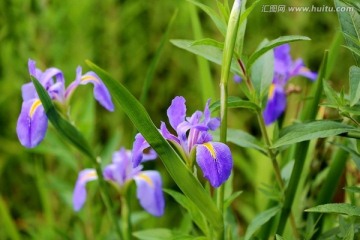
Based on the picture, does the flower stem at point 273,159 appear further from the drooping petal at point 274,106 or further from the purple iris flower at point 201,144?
the drooping petal at point 274,106

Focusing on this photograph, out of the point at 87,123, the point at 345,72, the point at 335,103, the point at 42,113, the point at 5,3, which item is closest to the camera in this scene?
the point at 335,103

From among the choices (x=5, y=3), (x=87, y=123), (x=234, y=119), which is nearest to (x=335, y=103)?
(x=87, y=123)

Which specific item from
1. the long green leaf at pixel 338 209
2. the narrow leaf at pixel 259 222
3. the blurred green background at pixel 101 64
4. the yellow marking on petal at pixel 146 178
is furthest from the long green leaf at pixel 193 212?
the blurred green background at pixel 101 64

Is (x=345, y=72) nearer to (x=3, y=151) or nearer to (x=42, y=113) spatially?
(x=3, y=151)

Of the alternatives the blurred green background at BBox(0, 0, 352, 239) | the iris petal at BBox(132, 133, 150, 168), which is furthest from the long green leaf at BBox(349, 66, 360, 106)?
the blurred green background at BBox(0, 0, 352, 239)

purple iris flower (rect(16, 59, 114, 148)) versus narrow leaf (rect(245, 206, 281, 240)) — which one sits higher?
purple iris flower (rect(16, 59, 114, 148))

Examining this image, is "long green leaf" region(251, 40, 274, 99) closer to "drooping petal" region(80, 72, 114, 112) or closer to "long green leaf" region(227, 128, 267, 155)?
"long green leaf" region(227, 128, 267, 155)

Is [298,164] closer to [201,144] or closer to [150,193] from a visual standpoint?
[201,144]
